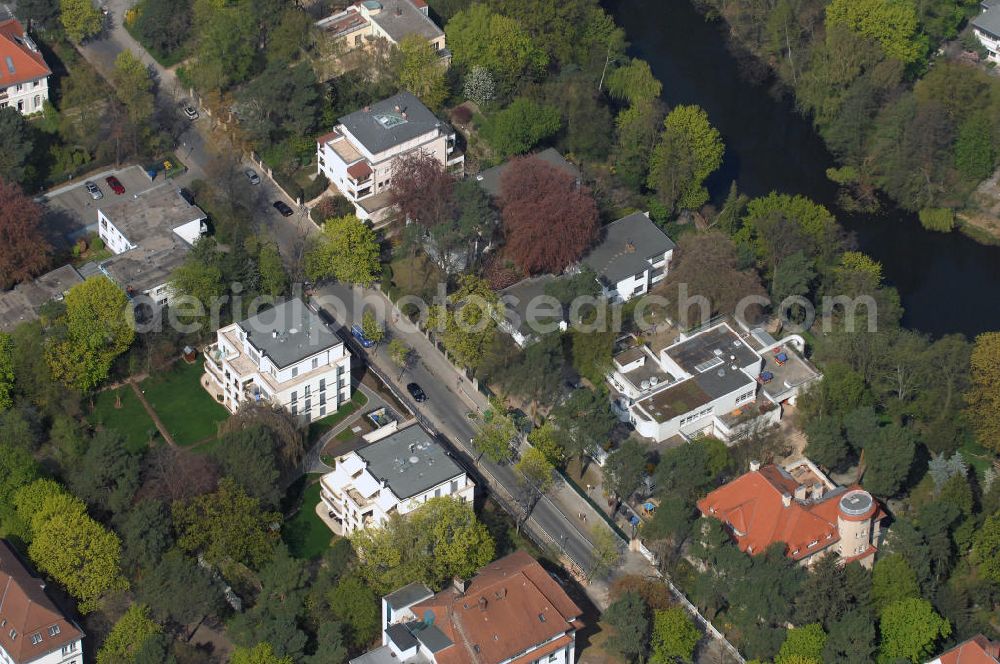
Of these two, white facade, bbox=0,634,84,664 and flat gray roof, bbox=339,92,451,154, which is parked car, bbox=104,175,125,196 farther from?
white facade, bbox=0,634,84,664

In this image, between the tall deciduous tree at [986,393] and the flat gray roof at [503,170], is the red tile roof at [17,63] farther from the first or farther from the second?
the tall deciduous tree at [986,393]

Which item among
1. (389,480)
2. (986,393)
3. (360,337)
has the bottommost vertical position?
(360,337)

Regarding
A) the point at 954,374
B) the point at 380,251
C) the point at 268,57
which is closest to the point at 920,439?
the point at 954,374

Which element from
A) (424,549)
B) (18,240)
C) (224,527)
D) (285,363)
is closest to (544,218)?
(285,363)

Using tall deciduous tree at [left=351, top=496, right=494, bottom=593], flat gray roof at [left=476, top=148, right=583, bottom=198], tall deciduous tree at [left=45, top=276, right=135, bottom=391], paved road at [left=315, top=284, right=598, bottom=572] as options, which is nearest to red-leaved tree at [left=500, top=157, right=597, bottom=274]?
flat gray roof at [left=476, top=148, right=583, bottom=198]

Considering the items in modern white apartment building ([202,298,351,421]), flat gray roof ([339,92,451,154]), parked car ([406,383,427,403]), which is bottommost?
parked car ([406,383,427,403])

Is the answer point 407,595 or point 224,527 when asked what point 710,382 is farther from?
point 224,527
